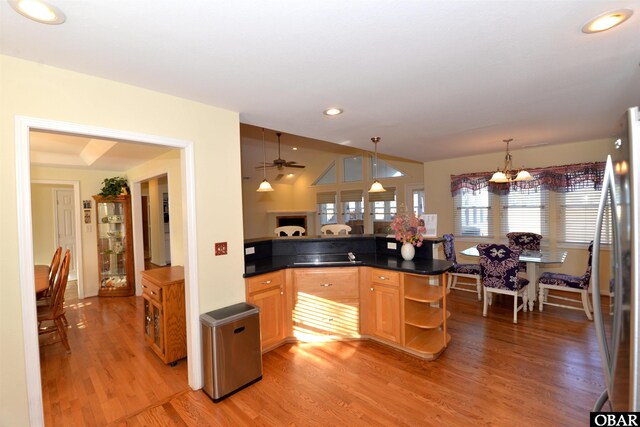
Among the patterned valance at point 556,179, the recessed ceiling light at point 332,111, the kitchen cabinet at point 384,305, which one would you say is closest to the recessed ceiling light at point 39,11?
the recessed ceiling light at point 332,111

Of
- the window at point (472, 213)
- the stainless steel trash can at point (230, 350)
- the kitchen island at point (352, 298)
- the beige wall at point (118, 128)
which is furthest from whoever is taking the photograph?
the window at point (472, 213)

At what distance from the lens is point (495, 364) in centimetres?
288

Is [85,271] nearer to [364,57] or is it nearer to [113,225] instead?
[113,225]

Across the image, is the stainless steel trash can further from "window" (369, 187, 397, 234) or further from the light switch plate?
"window" (369, 187, 397, 234)

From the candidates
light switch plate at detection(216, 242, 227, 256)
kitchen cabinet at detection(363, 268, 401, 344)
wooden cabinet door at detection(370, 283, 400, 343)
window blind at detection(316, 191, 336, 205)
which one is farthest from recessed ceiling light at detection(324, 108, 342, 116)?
window blind at detection(316, 191, 336, 205)

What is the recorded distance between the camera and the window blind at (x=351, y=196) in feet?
28.3

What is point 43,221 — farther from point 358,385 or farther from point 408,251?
point 408,251

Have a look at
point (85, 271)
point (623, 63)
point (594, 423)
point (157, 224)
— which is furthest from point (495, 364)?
point (157, 224)

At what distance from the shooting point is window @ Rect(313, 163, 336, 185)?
9234 millimetres

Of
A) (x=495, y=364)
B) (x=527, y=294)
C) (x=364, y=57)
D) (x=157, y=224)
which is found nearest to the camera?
(x=364, y=57)

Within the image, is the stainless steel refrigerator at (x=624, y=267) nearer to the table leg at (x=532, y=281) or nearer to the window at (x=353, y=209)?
the table leg at (x=532, y=281)

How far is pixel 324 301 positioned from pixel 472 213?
13.6 ft

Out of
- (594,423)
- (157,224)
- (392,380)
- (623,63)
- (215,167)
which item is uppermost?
(623,63)

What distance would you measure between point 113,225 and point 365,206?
19.2 ft
